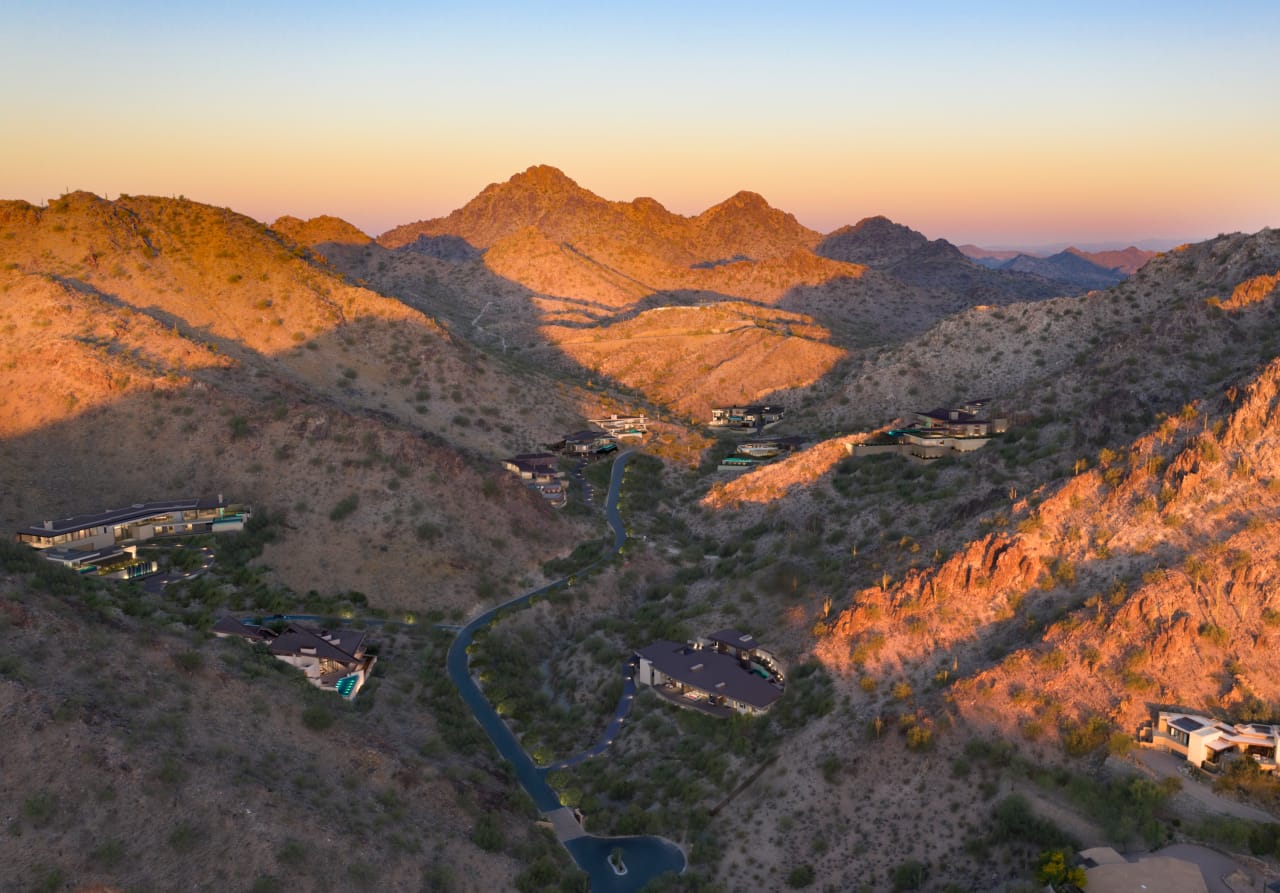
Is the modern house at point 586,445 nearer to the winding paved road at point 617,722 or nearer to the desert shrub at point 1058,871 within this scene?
the winding paved road at point 617,722

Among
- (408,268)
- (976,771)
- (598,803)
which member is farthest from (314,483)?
(408,268)

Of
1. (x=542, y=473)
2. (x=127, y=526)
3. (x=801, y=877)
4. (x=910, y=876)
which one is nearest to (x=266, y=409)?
(x=127, y=526)

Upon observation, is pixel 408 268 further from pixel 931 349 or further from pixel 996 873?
pixel 996 873

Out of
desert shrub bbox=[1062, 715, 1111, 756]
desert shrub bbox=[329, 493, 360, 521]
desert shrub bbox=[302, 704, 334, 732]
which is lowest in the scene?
desert shrub bbox=[329, 493, 360, 521]

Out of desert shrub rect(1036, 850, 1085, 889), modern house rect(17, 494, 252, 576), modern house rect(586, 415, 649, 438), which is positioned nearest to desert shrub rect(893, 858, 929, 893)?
desert shrub rect(1036, 850, 1085, 889)

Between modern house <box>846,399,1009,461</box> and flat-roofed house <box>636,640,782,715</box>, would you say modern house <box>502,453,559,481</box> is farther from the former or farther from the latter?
flat-roofed house <box>636,640,782,715</box>

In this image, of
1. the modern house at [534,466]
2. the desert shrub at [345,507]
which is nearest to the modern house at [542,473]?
the modern house at [534,466]
